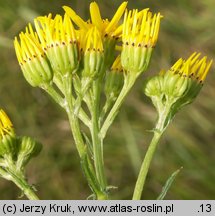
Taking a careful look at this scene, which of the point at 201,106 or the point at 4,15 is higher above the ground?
the point at 4,15

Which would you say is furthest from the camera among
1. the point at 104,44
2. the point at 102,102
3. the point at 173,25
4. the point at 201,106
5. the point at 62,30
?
the point at 173,25

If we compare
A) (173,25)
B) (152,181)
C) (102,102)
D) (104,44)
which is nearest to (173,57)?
(173,25)

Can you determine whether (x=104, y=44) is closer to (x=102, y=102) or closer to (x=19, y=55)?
(x=19, y=55)

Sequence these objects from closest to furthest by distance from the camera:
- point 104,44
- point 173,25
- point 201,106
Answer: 1. point 104,44
2. point 201,106
3. point 173,25

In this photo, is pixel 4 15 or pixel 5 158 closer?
pixel 5 158

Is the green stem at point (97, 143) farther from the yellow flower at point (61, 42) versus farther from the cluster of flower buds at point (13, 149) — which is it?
the cluster of flower buds at point (13, 149)

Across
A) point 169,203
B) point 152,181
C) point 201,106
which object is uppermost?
point 169,203

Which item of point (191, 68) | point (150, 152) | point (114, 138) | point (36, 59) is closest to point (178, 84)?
point (191, 68)
